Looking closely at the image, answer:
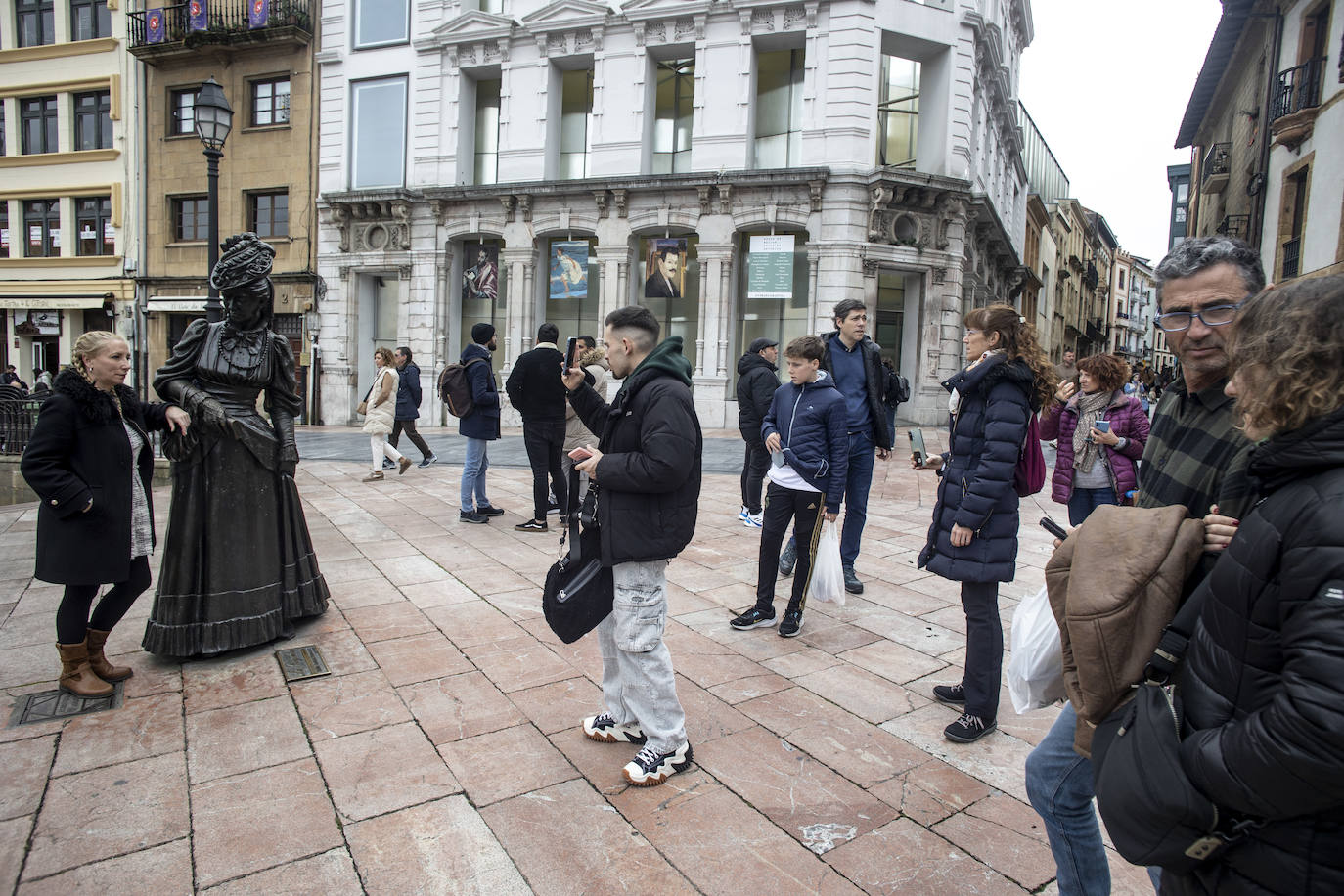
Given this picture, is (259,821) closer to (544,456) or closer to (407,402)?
(544,456)

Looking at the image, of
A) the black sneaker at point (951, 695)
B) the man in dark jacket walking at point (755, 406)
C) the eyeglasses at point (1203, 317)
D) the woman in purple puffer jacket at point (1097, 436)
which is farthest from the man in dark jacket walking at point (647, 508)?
the man in dark jacket walking at point (755, 406)

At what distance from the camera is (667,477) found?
9.78 ft

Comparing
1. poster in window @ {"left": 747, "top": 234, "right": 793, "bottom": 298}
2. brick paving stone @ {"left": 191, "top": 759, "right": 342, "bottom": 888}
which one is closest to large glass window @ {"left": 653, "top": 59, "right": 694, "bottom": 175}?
poster in window @ {"left": 747, "top": 234, "right": 793, "bottom": 298}

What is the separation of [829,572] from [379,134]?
21720 mm

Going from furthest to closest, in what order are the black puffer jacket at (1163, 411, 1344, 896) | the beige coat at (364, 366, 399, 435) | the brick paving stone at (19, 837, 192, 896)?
the beige coat at (364, 366, 399, 435) < the brick paving stone at (19, 837, 192, 896) < the black puffer jacket at (1163, 411, 1344, 896)

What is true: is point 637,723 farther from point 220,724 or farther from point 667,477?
point 220,724

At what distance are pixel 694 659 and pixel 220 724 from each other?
235cm

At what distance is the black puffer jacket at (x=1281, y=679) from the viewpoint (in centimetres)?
121

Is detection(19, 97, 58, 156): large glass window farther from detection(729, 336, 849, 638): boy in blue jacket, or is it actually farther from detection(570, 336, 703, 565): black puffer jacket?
detection(570, 336, 703, 565): black puffer jacket

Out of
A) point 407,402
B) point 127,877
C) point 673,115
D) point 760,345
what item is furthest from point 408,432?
point 673,115

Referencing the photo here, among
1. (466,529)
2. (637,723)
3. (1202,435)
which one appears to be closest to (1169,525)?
(1202,435)

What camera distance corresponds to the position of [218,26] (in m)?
22.6

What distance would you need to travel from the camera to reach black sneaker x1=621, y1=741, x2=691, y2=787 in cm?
308

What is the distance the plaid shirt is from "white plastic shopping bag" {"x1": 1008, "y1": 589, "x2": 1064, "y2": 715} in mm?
414
